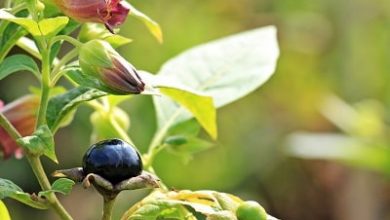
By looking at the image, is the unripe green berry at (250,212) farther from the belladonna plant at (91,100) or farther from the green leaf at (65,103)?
the green leaf at (65,103)

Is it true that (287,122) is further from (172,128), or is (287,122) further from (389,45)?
(172,128)

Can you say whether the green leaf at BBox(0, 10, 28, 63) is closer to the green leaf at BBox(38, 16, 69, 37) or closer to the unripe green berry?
the green leaf at BBox(38, 16, 69, 37)

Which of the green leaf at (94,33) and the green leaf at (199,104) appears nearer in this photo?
the green leaf at (94,33)

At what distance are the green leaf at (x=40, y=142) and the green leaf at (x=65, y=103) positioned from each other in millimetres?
77

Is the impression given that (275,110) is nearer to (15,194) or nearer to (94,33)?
(94,33)

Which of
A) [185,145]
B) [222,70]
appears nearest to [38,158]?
[185,145]

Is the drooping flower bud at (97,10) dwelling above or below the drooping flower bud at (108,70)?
above

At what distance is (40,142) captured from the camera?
1099 millimetres

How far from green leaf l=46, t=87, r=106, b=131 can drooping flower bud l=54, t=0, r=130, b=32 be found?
8 centimetres

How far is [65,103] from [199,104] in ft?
0.66

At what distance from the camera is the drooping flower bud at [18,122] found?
138 cm

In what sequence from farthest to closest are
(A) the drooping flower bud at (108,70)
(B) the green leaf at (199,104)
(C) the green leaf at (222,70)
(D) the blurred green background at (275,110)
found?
(D) the blurred green background at (275,110) < (C) the green leaf at (222,70) < (B) the green leaf at (199,104) < (A) the drooping flower bud at (108,70)

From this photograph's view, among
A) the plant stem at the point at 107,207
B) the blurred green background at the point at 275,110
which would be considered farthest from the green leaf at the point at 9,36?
the blurred green background at the point at 275,110

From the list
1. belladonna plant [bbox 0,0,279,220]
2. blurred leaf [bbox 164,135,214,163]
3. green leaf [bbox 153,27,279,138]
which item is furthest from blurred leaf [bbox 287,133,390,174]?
belladonna plant [bbox 0,0,279,220]
